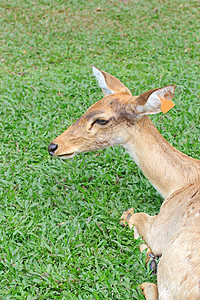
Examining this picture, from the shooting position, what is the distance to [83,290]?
3180 millimetres

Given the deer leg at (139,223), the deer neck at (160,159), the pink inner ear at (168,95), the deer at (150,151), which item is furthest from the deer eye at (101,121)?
the deer leg at (139,223)

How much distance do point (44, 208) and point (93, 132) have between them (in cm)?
124

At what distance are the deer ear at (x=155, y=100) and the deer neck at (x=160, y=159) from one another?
0.73 ft

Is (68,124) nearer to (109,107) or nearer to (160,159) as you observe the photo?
(109,107)

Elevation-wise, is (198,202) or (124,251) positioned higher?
(198,202)

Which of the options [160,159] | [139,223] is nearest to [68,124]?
[139,223]

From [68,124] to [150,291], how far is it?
2.94 metres

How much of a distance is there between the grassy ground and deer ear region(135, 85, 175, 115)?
1.41m

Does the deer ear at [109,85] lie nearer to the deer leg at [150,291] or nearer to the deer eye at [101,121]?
the deer eye at [101,121]

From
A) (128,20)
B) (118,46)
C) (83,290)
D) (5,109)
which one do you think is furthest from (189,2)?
(83,290)

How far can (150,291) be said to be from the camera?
307 centimetres

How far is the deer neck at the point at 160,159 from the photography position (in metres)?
3.28

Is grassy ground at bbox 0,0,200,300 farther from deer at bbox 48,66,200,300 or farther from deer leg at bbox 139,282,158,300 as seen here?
deer at bbox 48,66,200,300

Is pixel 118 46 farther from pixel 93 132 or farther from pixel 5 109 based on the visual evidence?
pixel 93 132
